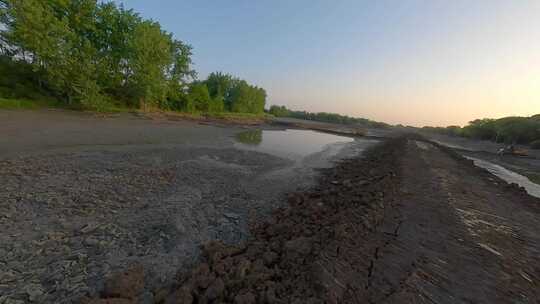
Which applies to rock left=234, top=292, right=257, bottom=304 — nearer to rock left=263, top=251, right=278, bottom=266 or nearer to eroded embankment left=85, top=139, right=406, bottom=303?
eroded embankment left=85, top=139, right=406, bottom=303

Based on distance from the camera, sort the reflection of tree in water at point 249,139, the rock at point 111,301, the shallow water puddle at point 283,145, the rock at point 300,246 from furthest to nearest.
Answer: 1. the reflection of tree in water at point 249,139
2. the shallow water puddle at point 283,145
3. the rock at point 300,246
4. the rock at point 111,301

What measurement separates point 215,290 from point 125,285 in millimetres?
1261

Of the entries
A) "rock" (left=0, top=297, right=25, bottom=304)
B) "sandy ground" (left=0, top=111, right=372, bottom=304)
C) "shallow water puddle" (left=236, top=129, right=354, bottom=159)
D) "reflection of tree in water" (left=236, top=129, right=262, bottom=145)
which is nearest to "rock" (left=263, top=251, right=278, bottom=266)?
"sandy ground" (left=0, top=111, right=372, bottom=304)

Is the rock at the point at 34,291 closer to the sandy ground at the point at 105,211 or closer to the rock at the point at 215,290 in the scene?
the sandy ground at the point at 105,211

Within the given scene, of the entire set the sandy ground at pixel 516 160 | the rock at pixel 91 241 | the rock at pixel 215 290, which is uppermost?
the sandy ground at pixel 516 160

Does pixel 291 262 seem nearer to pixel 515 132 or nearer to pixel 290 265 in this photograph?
pixel 290 265

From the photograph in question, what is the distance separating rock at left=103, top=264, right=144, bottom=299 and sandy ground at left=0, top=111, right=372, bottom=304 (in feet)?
0.46

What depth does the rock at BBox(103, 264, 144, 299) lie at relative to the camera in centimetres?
258

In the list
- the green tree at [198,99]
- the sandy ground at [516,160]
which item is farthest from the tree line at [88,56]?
the sandy ground at [516,160]

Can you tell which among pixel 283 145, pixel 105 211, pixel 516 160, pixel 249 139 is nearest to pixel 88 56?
pixel 249 139

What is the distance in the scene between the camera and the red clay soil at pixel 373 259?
2.57 metres

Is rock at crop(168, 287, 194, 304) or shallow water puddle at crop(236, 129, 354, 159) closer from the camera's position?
rock at crop(168, 287, 194, 304)

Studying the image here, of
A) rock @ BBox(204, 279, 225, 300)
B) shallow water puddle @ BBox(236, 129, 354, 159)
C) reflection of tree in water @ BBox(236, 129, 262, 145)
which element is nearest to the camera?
rock @ BBox(204, 279, 225, 300)

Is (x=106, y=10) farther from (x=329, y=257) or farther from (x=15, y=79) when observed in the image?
(x=329, y=257)
